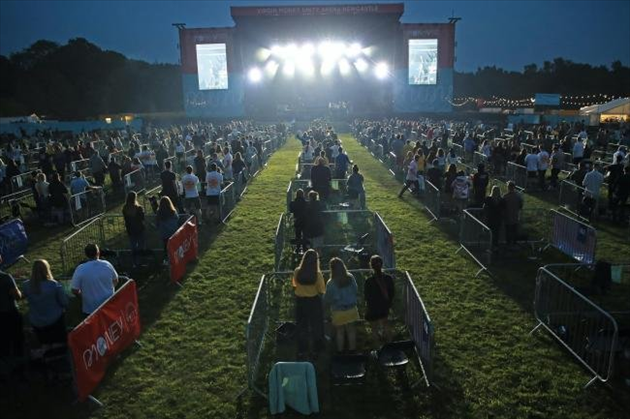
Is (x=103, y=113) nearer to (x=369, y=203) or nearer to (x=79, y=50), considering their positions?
(x=79, y=50)

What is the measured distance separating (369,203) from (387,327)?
10940mm

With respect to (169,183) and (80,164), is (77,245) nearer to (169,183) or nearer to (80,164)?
(169,183)

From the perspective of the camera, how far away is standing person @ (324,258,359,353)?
23.7 feet

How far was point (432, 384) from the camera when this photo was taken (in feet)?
22.5

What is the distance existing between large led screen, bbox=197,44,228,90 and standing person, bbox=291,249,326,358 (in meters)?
53.0

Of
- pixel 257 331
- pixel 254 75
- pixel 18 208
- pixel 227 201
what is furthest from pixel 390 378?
pixel 254 75

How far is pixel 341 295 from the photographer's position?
7277mm

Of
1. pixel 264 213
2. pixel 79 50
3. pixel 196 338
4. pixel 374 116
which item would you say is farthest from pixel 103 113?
pixel 196 338

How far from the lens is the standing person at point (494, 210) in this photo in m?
11.5

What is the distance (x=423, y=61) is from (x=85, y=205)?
46790 mm

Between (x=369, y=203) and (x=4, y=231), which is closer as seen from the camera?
(x=4, y=231)

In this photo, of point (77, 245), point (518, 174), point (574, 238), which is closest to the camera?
point (574, 238)

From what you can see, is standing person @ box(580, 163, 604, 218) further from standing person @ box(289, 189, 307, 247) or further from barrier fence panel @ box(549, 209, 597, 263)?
standing person @ box(289, 189, 307, 247)

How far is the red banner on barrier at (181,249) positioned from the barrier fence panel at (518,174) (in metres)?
13.7
